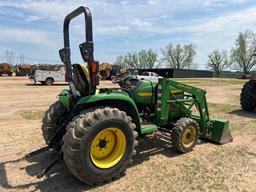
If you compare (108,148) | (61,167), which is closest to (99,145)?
(108,148)

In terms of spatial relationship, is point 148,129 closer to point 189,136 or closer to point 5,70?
point 189,136

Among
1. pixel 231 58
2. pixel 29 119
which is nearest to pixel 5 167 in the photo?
pixel 29 119

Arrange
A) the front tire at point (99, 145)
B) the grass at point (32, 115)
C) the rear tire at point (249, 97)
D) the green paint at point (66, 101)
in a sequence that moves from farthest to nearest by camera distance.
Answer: the rear tire at point (249, 97) → the grass at point (32, 115) → the green paint at point (66, 101) → the front tire at point (99, 145)

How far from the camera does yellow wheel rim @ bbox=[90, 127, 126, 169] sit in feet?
14.0

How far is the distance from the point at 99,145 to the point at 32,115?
5.84 m

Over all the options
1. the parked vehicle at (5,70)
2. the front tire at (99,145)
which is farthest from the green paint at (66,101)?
the parked vehicle at (5,70)

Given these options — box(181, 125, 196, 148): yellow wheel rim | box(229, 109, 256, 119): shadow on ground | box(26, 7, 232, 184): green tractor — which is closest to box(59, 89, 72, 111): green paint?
box(26, 7, 232, 184): green tractor

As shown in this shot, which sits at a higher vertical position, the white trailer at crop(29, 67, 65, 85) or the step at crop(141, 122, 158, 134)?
the white trailer at crop(29, 67, 65, 85)

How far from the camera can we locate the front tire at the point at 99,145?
396cm

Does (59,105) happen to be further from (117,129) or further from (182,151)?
(182,151)

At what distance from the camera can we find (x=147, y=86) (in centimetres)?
573

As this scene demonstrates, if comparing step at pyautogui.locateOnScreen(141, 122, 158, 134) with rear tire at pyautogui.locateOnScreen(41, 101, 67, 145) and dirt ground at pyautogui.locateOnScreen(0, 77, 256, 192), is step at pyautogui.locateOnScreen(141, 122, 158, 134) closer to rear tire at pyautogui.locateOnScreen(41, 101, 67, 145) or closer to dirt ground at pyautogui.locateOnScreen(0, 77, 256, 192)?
dirt ground at pyautogui.locateOnScreen(0, 77, 256, 192)

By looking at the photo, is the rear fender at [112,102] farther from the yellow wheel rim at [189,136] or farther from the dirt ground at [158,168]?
the yellow wheel rim at [189,136]

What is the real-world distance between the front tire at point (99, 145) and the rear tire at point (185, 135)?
1262mm
